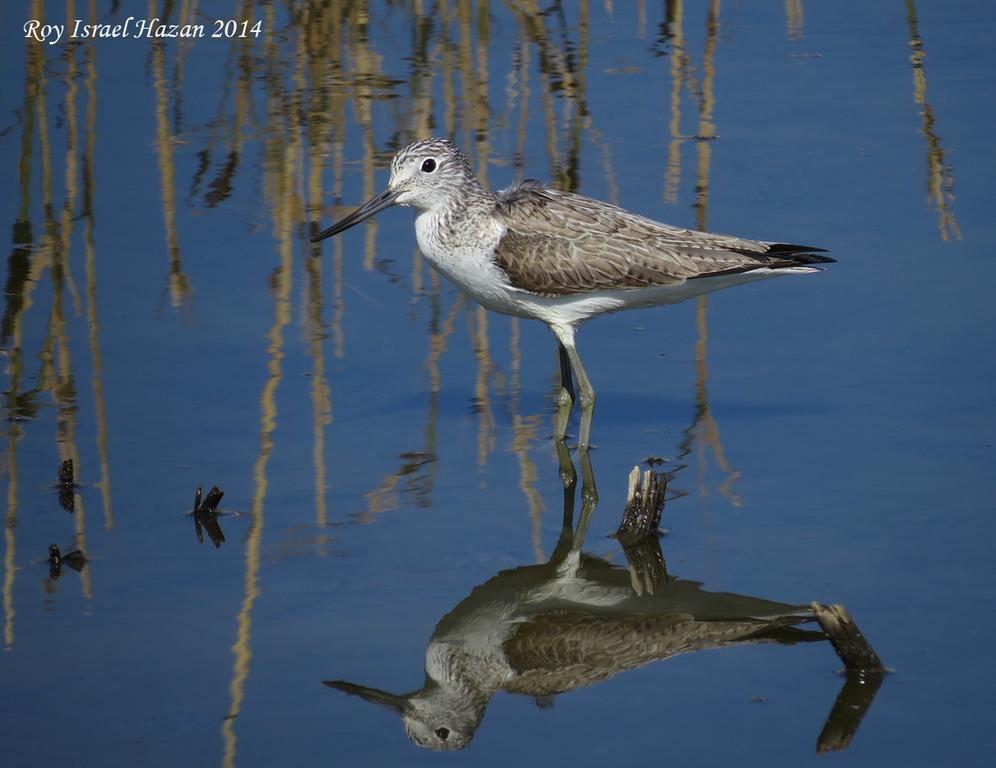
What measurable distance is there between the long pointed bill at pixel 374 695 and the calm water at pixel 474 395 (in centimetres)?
5

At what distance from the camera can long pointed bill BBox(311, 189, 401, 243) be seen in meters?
8.94

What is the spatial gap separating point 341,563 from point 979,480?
3145 millimetres

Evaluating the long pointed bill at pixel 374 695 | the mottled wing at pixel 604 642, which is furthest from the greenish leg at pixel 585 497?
→ the long pointed bill at pixel 374 695

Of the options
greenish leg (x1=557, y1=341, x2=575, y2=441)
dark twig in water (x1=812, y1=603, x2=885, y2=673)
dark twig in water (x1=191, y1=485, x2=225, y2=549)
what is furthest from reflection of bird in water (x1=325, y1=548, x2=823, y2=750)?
greenish leg (x1=557, y1=341, x2=575, y2=441)

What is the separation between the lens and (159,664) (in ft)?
20.7

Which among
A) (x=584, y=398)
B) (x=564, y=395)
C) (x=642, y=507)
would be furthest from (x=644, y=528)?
(x=564, y=395)

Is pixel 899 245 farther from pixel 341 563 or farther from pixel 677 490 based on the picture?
pixel 341 563

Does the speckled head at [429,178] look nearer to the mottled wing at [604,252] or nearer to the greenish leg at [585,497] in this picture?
the mottled wing at [604,252]

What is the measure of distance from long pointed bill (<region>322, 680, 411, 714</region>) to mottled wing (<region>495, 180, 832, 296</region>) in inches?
115

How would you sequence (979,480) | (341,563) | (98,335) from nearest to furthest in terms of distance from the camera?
(341,563)
(979,480)
(98,335)

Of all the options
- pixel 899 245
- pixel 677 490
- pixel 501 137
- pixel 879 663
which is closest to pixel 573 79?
pixel 501 137

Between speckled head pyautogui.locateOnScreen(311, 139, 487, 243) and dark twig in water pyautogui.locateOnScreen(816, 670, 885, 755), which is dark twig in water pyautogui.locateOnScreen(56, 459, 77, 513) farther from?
dark twig in water pyautogui.locateOnScreen(816, 670, 885, 755)

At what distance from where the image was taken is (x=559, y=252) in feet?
28.0

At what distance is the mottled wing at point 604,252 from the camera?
8.46m
